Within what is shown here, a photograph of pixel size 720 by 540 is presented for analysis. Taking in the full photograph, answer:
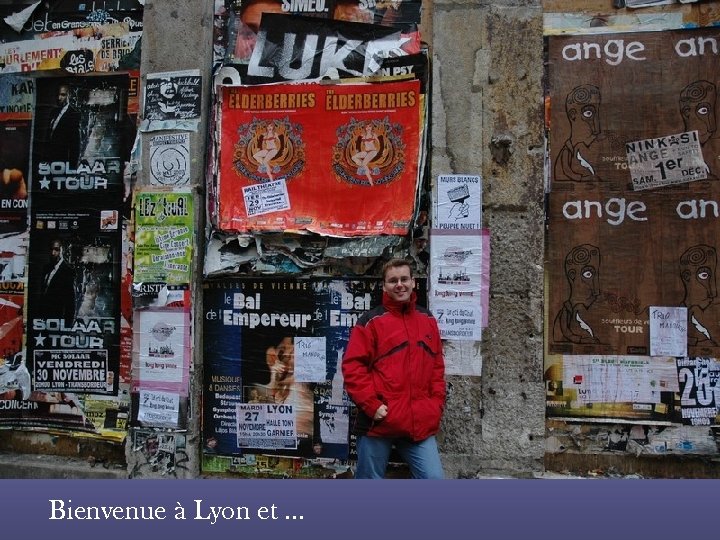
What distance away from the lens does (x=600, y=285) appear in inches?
175

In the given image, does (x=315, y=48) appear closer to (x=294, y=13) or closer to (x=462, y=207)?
(x=294, y=13)

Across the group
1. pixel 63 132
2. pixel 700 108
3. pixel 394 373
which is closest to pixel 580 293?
pixel 700 108

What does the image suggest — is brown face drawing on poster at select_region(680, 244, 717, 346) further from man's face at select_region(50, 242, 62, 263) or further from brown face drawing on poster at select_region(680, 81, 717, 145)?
man's face at select_region(50, 242, 62, 263)

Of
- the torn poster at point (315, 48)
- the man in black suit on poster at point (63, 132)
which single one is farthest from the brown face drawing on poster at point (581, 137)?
the man in black suit on poster at point (63, 132)

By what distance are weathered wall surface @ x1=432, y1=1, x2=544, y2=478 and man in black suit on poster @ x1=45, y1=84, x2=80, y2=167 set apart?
2.99 m

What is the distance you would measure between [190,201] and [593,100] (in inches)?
121

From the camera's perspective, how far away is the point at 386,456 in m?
3.70

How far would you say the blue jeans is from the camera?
3.65 metres

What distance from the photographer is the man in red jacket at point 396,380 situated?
3.54m

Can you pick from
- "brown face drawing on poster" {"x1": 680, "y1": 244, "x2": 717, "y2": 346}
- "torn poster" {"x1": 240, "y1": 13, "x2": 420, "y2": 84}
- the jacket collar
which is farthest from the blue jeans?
"torn poster" {"x1": 240, "y1": 13, "x2": 420, "y2": 84}

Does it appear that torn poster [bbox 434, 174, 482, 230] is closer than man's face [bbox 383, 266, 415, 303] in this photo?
No

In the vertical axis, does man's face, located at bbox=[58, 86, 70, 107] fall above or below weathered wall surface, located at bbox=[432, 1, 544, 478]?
above

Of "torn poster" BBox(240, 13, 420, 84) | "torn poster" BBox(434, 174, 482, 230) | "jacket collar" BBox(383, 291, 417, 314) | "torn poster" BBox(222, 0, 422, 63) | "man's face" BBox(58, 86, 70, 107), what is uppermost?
"torn poster" BBox(222, 0, 422, 63)

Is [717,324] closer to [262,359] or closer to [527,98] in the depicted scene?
[527,98]
